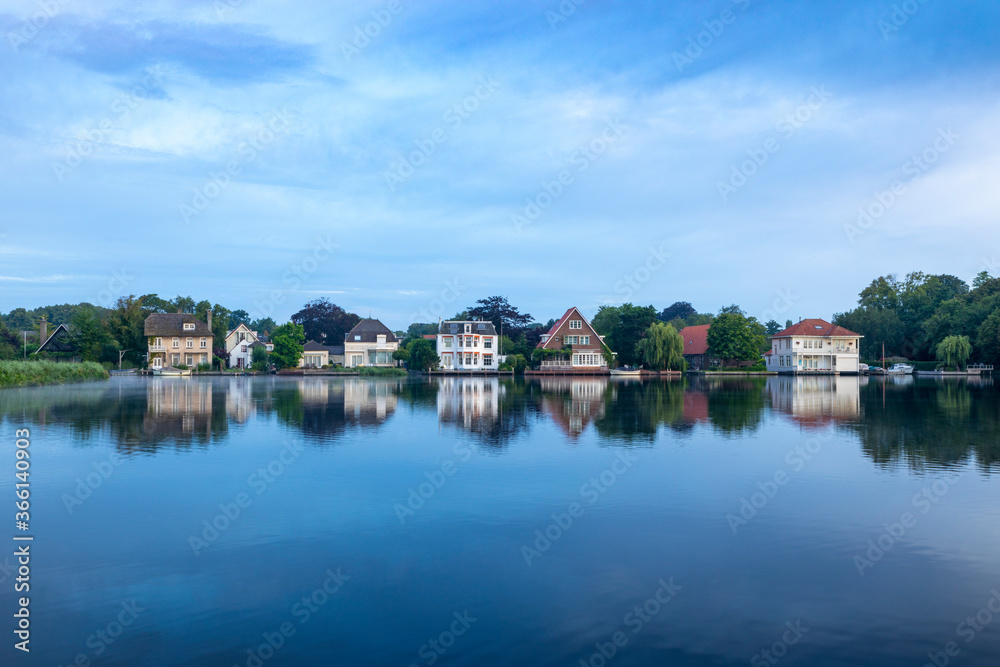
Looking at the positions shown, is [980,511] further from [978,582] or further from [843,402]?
[843,402]

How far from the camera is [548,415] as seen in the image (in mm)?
23953

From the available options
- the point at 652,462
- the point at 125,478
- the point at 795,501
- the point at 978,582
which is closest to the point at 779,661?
the point at 978,582

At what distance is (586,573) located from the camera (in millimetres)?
7539

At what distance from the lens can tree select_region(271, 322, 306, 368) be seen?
6762cm

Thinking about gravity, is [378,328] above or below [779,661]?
above

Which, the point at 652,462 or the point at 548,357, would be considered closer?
the point at 652,462

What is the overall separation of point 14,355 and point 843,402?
63231mm

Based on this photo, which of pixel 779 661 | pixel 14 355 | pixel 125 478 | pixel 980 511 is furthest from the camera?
pixel 14 355
